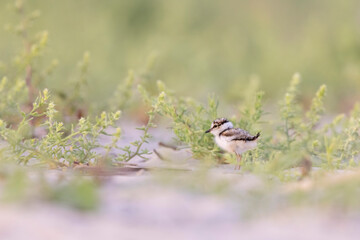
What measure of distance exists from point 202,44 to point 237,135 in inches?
283

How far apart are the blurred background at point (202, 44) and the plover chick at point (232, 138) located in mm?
3319

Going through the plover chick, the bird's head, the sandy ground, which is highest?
the bird's head

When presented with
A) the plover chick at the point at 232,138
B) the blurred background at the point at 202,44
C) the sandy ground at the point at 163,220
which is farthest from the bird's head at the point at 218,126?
the blurred background at the point at 202,44

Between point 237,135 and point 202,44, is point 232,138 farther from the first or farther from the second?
point 202,44

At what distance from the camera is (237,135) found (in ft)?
15.2

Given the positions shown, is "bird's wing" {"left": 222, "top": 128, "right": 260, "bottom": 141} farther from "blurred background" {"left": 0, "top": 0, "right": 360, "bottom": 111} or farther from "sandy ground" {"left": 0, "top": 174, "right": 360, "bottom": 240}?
"blurred background" {"left": 0, "top": 0, "right": 360, "bottom": 111}

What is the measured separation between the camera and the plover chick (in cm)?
458

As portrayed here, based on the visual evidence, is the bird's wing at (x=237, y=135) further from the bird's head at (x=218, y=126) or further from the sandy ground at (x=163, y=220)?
the sandy ground at (x=163, y=220)

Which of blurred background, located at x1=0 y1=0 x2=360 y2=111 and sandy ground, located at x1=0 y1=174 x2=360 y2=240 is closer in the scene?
sandy ground, located at x1=0 y1=174 x2=360 y2=240

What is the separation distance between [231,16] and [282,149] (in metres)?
9.77

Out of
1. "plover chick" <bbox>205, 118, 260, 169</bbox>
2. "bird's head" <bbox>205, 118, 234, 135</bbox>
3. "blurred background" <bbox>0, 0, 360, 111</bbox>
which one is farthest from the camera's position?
"blurred background" <bbox>0, 0, 360, 111</bbox>

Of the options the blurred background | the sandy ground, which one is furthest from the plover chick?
the blurred background

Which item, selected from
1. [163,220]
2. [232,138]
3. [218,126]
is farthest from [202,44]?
[163,220]

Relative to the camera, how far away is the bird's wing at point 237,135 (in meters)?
4.59
